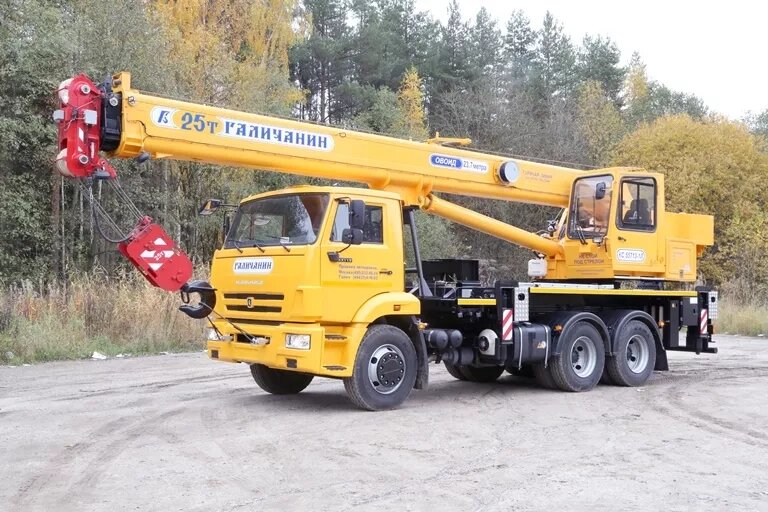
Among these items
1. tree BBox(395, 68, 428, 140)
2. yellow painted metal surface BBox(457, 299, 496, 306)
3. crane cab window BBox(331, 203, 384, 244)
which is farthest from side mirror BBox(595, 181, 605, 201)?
tree BBox(395, 68, 428, 140)

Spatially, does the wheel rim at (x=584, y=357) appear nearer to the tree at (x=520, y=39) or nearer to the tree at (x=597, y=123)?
the tree at (x=597, y=123)

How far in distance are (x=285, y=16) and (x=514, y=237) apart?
28860 mm

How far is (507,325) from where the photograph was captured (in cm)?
1095

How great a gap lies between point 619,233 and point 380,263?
193 inches

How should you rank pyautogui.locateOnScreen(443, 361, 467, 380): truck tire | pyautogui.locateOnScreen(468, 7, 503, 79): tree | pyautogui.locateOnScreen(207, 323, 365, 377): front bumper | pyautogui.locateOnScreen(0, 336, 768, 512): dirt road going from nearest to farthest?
pyautogui.locateOnScreen(0, 336, 768, 512): dirt road → pyautogui.locateOnScreen(207, 323, 365, 377): front bumper → pyautogui.locateOnScreen(443, 361, 467, 380): truck tire → pyautogui.locateOnScreen(468, 7, 503, 79): tree

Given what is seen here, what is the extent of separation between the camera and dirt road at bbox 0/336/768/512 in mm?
6027

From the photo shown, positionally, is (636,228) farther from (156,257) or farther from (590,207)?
(156,257)

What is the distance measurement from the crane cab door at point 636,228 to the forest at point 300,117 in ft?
22.5

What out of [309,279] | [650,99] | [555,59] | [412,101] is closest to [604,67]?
[555,59]

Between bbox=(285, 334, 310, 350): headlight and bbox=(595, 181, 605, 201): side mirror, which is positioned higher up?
bbox=(595, 181, 605, 201): side mirror

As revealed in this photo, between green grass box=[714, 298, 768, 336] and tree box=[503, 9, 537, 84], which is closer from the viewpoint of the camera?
green grass box=[714, 298, 768, 336]

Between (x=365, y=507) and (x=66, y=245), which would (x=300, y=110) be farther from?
(x=365, y=507)

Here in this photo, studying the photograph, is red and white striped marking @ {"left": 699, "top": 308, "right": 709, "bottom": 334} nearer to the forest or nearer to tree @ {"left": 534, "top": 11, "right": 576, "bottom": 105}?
the forest

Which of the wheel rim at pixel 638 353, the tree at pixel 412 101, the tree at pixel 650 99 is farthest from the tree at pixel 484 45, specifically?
the wheel rim at pixel 638 353
